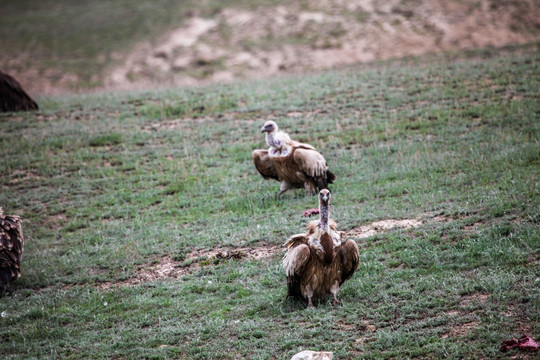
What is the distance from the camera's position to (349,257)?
9133 mm

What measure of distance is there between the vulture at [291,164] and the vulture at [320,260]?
4.72 metres

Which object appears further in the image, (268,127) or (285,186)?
(285,186)

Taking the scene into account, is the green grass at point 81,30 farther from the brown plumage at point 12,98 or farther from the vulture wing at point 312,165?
the vulture wing at point 312,165

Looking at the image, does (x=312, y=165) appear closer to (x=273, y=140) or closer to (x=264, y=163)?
(x=273, y=140)

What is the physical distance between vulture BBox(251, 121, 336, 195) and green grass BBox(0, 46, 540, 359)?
464 millimetres

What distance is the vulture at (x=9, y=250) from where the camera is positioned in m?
11.4

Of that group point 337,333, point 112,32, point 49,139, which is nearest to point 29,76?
point 112,32

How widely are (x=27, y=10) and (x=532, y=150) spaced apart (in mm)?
44281

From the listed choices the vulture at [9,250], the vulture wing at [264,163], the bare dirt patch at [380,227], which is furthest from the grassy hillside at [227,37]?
the bare dirt patch at [380,227]

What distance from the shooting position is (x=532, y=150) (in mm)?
14625

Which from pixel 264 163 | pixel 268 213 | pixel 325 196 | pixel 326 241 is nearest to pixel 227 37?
pixel 264 163

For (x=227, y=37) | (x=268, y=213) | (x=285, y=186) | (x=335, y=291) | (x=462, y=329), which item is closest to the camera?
(x=462, y=329)

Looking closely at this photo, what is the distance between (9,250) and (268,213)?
537 centimetres

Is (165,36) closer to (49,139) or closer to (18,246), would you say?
(49,139)
